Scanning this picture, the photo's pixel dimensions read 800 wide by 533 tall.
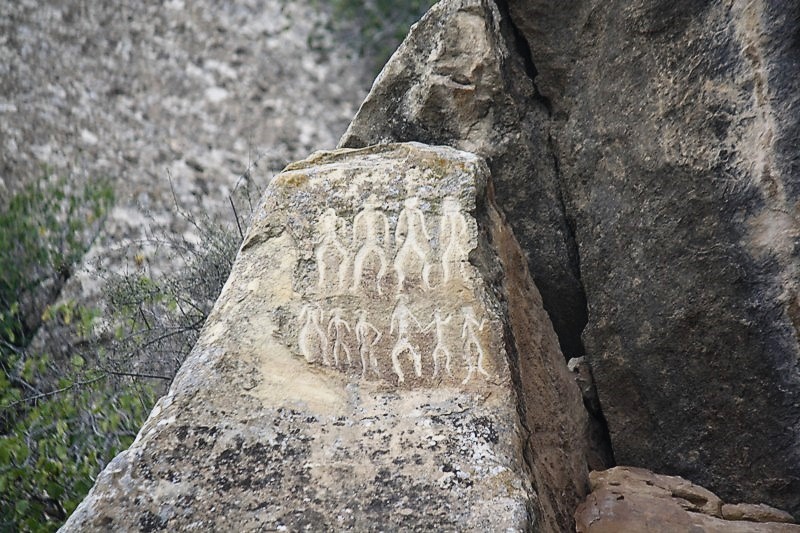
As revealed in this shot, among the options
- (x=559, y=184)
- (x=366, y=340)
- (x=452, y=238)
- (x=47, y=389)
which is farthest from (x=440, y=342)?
(x=47, y=389)

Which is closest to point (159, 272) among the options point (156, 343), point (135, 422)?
point (156, 343)

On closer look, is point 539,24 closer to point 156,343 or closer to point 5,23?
point 156,343

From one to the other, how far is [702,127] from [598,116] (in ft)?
1.41

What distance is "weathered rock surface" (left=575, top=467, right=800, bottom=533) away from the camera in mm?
2449

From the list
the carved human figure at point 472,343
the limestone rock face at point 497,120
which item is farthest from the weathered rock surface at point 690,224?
the carved human figure at point 472,343

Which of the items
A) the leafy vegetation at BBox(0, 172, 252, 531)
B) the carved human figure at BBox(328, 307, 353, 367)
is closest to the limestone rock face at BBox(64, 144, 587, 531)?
the carved human figure at BBox(328, 307, 353, 367)

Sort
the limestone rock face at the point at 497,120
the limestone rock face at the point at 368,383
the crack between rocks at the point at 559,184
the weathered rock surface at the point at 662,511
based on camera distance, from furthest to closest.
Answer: the limestone rock face at the point at 497,120
the crack between rocks at the point at 559,184
the weathered rock surface at the point at 662,511
the limestone rock face at the point at 368,383

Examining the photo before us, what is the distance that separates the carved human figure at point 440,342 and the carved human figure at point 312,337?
299 mm

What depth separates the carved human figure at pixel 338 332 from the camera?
7.64ft

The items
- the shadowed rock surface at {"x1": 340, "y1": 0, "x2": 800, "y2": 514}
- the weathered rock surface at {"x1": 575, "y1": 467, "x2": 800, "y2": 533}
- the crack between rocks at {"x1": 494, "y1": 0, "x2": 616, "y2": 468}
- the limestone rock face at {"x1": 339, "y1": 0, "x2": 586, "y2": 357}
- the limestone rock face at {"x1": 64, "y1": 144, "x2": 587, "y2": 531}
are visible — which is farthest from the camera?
the limestone rock face at {"x1": 339, "y1": 0, "x2": 586, "y2": 357}

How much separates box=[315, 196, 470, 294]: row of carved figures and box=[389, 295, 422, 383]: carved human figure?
2.8 inches

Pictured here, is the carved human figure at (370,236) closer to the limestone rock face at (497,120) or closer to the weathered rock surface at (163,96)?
the limestone rock face at (497,120)

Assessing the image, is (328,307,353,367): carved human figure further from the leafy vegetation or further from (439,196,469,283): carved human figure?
the leafy vegetation

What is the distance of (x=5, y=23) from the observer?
23.3ft
